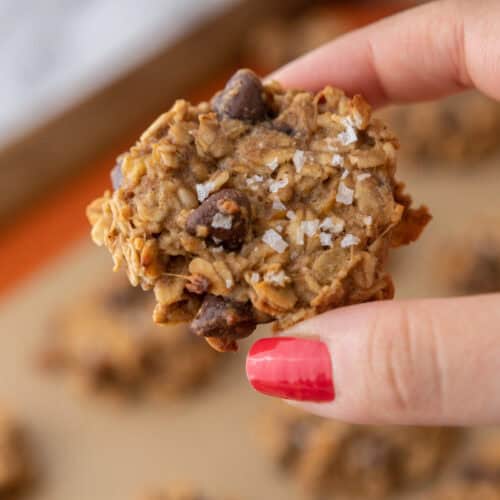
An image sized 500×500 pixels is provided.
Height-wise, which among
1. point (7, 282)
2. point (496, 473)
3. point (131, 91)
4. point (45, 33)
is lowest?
point (496, 473)

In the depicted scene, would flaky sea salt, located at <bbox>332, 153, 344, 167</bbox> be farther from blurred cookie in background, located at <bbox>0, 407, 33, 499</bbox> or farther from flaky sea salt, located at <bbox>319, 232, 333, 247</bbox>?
blurred cookie in background, located at <bbox>0, 407, 33, 499</bbox>

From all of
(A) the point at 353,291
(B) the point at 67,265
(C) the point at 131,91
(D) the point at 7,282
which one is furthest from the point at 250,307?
(C) the point at 131,91

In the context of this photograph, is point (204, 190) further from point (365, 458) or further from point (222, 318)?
point (365, 458)

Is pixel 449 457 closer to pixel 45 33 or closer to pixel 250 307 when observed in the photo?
pixel 250 307

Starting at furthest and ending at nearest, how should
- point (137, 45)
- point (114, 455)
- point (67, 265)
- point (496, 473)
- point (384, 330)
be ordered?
point (137, 45) → point (67, 265) → point (114, 455) → point (496, 473) → point (384, 330)

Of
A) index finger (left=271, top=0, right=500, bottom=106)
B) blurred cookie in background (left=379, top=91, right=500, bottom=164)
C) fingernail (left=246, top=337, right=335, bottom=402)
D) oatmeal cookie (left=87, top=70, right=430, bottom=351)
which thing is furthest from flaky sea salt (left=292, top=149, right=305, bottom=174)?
blurred cookie in background (left=379, top=91, right=500, bottom=164)
